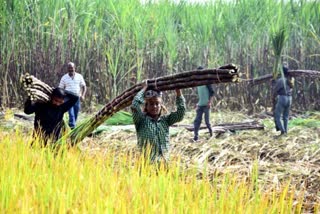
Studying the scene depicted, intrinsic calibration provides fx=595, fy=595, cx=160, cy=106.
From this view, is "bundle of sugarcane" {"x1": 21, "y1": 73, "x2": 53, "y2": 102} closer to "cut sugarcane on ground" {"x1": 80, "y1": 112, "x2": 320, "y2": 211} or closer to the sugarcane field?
the sugarcane field

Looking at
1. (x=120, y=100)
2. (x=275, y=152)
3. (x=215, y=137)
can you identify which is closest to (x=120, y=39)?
(x=215, y=137)

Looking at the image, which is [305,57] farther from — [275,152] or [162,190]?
[162,190]

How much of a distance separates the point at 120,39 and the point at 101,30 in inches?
20.5

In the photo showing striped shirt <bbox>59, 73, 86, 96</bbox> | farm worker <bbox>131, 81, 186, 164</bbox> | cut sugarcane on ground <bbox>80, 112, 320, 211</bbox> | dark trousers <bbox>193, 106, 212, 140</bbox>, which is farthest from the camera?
striped shirt <bbox>59, 73, 86, 96</bbox>

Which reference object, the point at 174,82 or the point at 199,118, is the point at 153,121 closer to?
the point at 174,82

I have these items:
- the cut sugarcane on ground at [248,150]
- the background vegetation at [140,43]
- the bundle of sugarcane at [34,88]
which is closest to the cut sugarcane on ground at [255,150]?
the cut sugarcane on ground at [248,150]

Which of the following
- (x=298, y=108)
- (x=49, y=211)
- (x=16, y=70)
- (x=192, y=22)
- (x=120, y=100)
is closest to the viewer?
(x=49, y=211)

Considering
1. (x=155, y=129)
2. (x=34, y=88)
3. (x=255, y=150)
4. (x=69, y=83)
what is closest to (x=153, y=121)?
(x=155, y=129)

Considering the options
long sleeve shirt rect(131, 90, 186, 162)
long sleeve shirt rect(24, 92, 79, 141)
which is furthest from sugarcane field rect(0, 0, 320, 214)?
long sleeve shirt rect(131, 90, 186, 162)

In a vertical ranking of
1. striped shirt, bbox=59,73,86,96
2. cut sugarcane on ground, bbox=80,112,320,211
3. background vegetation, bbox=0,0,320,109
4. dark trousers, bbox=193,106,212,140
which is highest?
background vegetation, bbox=0,0,320,109

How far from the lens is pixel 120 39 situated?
10297mm

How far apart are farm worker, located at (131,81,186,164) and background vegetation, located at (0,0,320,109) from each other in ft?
18.9

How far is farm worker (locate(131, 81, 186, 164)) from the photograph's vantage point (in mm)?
3889

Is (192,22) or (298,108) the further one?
(192,22)
